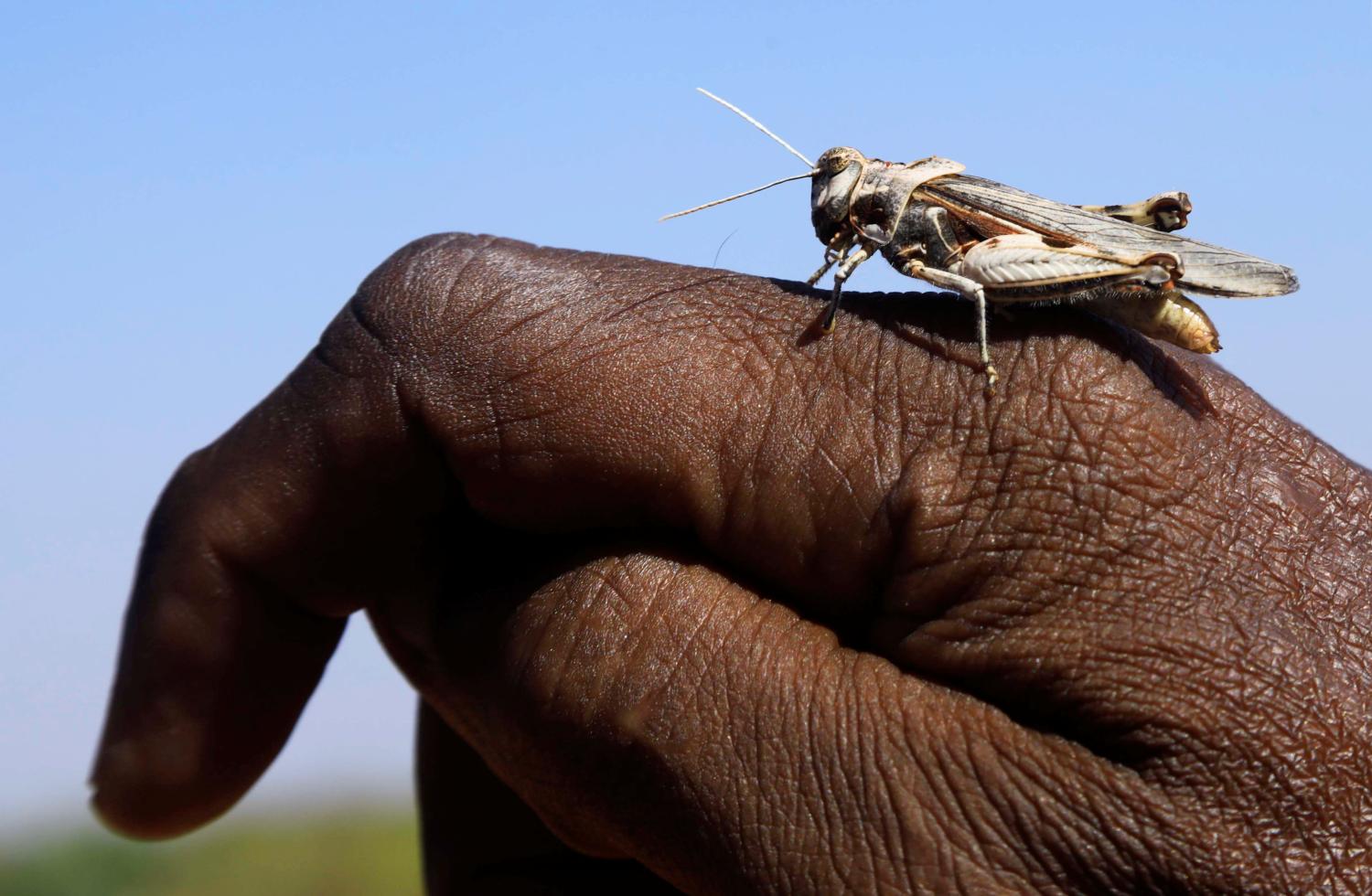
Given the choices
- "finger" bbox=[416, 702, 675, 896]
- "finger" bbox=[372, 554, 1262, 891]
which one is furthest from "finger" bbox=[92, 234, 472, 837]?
"finger" bbox=[416, 702, 675, 896]

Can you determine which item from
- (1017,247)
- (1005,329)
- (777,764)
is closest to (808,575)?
(777,764)

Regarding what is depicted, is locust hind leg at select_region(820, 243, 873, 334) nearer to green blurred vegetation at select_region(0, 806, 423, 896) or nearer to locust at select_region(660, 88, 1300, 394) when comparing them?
locust at select_region(660, 88, 1300, 394)

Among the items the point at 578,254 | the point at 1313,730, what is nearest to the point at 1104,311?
the point at 1313,730

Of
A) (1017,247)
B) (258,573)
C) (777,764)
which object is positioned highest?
(1017,247)

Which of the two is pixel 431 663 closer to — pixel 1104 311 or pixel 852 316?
pixel 852 316

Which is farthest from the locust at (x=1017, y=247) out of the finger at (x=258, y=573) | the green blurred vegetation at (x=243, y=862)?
the green blurred vegetation at (x=243, y=862)

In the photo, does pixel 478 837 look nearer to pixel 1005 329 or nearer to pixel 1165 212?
pixel 1005 329
